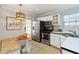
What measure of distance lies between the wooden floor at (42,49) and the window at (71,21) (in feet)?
1.31

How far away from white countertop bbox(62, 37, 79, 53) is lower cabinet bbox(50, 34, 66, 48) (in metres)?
0.06

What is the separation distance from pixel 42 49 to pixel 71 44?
0.44 meters

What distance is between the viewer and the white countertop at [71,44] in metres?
1.30

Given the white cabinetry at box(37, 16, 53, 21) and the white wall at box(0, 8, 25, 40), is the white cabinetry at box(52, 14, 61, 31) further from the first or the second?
the white wall at box(0, 8, 25, 40)

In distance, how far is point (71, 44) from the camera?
1364 mm

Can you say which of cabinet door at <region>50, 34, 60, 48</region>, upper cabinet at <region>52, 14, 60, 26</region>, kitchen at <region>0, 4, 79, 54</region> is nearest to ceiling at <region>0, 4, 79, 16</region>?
kitchen at <region>0, 4, 79, 54</region>

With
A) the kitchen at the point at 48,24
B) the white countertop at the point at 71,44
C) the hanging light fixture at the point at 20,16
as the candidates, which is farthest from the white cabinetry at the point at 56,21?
the hanging light fixture at the point at 20,16

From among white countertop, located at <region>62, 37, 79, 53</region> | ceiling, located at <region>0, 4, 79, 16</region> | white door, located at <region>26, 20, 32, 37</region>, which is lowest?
white countertop, located at <region>62, 37, 79, 53</region>

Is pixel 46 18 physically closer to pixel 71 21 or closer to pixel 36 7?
pixel 36 7

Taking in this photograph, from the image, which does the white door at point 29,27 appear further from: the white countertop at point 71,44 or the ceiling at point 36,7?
the white countertop at point 71,44

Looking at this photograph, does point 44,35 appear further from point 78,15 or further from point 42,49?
point 78,15

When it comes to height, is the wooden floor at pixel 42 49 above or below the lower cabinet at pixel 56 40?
below

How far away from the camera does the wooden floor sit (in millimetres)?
1333

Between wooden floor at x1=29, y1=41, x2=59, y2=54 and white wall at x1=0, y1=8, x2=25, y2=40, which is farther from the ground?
white wall at x1=0, y1=8, x2=25, y2=40
